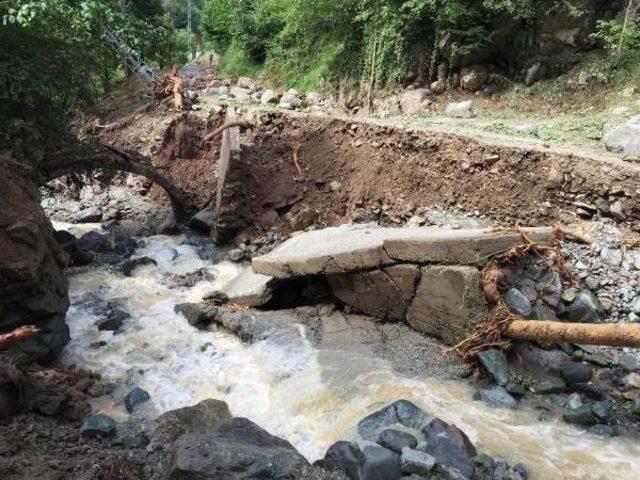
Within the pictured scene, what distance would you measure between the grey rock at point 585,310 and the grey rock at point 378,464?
3.19 meters

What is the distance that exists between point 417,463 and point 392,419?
0.77 meters

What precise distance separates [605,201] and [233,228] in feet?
21.3

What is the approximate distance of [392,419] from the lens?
493cm

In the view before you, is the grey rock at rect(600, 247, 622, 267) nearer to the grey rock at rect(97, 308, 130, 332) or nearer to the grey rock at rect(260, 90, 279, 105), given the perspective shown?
the grey rock at rect(97, 308, 130, 332)

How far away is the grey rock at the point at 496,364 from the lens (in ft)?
18.4

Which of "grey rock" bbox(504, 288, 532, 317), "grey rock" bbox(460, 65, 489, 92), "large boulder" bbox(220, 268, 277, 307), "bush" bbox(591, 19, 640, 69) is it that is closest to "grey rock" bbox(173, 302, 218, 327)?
"large boulder" bbox(220, 268, 277, 307)

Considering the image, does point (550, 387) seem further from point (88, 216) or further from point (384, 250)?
point (88, 216)

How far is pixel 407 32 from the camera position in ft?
43.5

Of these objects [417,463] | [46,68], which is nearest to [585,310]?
[417,463]

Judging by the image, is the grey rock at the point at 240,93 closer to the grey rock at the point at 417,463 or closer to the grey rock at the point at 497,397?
the grey rock at the point at 497,397

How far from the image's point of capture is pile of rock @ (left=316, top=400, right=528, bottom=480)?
416 centimetres

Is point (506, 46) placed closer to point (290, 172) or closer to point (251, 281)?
point (290, 172)

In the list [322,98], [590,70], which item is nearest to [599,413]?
[590,70]

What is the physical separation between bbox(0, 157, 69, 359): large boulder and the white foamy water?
0.54 metres
